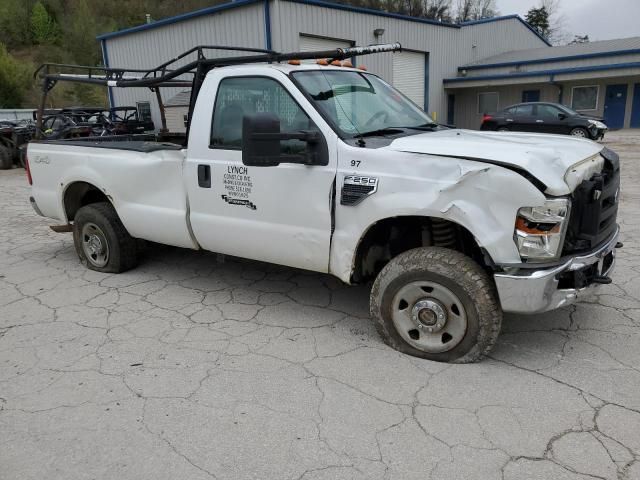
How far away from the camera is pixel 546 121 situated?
1967cm

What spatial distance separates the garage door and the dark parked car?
180 inches

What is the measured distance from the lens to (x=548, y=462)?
2.59 metres

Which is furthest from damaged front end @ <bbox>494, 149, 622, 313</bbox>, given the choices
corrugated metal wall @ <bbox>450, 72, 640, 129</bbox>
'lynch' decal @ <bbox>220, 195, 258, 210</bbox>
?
corrugated metal wall @ <bbox>450, 72, 640, 129</bbox>

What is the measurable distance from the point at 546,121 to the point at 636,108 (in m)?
10.7

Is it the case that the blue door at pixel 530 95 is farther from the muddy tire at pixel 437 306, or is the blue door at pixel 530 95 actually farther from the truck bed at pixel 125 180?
the muddy tire at pixel 437 306

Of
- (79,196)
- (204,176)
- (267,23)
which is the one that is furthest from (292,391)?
(267,23)

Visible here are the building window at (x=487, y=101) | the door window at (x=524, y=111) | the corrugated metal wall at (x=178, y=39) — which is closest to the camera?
the corrugated metal wall at (x=178, y=39)

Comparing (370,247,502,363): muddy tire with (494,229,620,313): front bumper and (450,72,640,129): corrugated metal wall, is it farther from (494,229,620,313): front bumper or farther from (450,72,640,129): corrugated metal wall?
(450,72,640,129): corrugated metal wall

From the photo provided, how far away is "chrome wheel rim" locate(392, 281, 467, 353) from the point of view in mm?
3426

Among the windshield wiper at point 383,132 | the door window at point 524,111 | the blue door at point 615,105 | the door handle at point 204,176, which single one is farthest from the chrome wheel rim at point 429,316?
the blue door at point 615,105

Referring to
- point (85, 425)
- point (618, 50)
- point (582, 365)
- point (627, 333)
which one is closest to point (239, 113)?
point (85, 425)

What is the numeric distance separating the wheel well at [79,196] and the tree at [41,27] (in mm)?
66697

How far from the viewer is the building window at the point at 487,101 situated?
29.8m

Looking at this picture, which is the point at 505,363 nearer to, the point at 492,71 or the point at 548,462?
the point at 548,462
